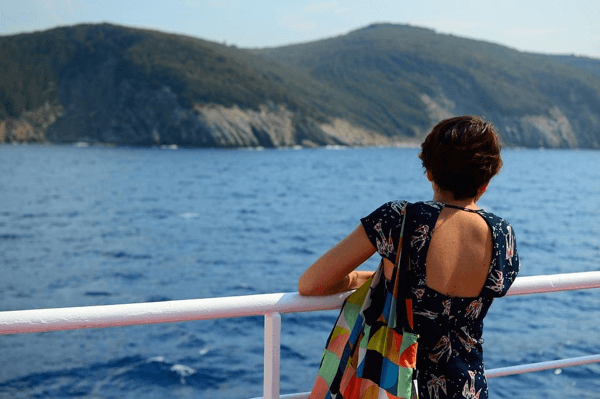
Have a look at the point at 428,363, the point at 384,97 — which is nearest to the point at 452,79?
the point at 384,97

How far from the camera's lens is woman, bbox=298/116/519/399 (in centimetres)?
167

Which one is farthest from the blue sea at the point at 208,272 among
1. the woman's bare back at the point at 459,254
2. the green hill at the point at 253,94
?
the green hill at the point at 253,94

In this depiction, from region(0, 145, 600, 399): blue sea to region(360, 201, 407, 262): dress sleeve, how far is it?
9.29 meters

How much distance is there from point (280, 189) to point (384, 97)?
120510 mm

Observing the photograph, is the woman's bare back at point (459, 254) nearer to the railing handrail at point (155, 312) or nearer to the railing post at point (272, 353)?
the railing handrail at point (155, 312)

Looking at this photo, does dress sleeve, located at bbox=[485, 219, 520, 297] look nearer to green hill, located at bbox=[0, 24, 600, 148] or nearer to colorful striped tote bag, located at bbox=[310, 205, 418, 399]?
colorful striped tote bag, located at bbox=[310, 205, 418, 399]

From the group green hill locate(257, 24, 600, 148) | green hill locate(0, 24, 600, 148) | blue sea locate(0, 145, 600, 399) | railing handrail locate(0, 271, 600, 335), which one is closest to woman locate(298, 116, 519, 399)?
railing handrail locate(0, 271, 600, 335)

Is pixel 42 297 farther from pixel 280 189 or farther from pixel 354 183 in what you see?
pixel 354 183

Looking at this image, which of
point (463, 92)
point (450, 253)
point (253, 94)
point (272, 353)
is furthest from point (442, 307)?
point (463, 92)

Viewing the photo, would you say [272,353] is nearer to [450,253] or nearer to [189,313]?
[189,313]

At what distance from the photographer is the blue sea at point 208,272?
11.3 meters

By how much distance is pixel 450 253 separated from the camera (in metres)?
1.68

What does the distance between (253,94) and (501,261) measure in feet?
463

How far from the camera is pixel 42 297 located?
59.5ft
